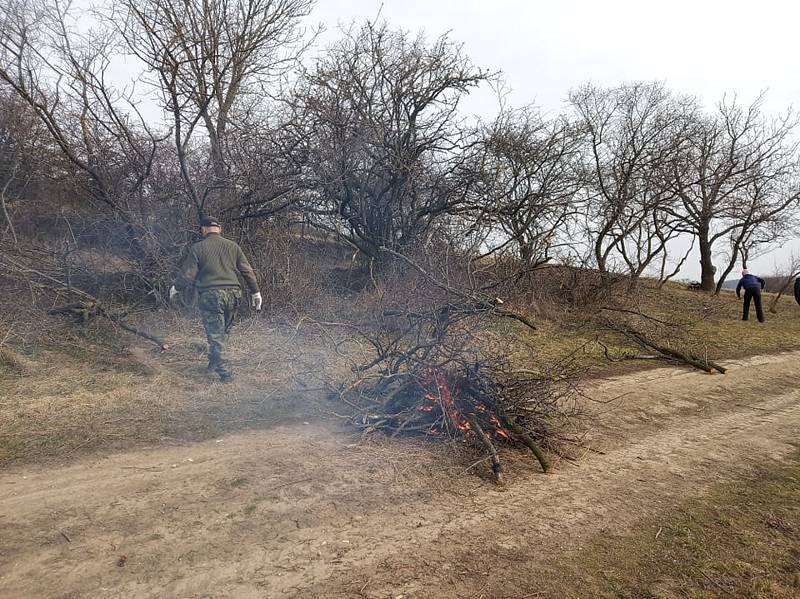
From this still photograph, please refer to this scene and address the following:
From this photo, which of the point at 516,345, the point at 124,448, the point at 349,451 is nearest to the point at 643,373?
the point at 516,345

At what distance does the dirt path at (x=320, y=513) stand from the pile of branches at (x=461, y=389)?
0.29 m

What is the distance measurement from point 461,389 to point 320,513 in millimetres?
1979

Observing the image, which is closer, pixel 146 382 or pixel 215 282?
pixel 146 382

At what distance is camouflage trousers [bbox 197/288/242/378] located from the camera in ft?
21.1

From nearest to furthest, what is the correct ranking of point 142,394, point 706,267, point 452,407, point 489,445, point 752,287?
point 489,445 < point 452,407 < point 142,394 < point 752,287 < point 706,267

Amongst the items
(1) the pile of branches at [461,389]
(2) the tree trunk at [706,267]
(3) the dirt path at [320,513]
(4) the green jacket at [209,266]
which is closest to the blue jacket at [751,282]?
(2) the tree trunk at [706,267]

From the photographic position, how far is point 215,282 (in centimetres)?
650

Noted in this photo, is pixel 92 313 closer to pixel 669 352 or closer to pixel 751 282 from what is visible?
pixel 669 352

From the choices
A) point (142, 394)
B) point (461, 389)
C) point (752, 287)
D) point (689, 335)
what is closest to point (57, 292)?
point (142, 394)

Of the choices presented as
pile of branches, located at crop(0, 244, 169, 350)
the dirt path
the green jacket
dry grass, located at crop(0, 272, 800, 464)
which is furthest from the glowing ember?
pile of branches, located at crop(0, 244, 169, 350)

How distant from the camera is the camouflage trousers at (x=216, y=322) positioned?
6.42 meters

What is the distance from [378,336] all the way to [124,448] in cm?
259

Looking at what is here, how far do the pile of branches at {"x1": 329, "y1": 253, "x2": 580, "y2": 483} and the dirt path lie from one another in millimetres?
287

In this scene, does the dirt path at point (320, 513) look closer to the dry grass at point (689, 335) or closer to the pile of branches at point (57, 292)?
the dry grass at point (689, 335)
